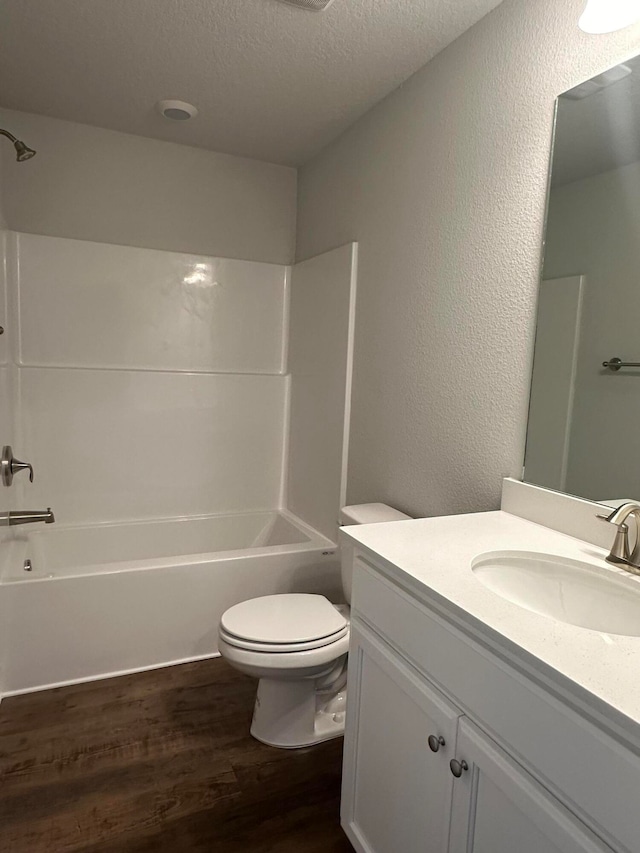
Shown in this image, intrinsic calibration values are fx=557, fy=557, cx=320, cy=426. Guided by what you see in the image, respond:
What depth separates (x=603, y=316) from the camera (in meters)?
1.39

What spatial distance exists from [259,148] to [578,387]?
85.5 inches

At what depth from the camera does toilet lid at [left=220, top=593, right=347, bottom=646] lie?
1.78 meters

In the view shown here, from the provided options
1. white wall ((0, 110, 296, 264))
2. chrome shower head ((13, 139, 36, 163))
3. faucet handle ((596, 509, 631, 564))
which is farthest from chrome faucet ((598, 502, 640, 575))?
white wall ((0, 110, 296, 264))

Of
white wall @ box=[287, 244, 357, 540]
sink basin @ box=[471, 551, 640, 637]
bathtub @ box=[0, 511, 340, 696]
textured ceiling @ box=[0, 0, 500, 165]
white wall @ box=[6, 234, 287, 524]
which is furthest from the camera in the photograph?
white wall @ box=[6, 234, 287, 524]

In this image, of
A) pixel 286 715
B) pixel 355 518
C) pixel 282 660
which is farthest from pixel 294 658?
pixel 355 518

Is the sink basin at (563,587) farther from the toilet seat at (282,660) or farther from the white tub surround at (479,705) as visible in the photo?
the toilet seat at (282,660)

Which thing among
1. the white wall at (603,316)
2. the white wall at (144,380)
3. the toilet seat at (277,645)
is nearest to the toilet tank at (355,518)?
the toilet seat at (277,645)

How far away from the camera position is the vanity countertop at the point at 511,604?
0.76 metres

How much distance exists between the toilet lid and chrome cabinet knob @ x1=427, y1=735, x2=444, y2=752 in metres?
0.76

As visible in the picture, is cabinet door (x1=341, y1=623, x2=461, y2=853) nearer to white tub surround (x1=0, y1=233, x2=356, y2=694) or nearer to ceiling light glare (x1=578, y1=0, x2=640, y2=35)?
white tub surround (x1=0, y1=233, x2=356, y2=694)

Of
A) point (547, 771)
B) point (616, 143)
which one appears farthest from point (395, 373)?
point (547, 771)

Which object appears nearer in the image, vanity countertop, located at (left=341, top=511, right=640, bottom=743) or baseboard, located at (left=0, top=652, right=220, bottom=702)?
vanity countertop, located at (left=341, top=511, right=640, bottom=743)

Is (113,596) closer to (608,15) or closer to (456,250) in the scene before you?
(456,250)

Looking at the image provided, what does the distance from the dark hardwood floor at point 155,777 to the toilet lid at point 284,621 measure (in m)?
0.42
